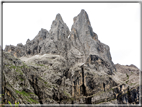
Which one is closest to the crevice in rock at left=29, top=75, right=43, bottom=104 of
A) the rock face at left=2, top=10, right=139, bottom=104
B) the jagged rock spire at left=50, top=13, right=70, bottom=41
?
the rock face at left=2, top=10, right=139, bottom=104

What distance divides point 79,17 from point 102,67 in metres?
78.8

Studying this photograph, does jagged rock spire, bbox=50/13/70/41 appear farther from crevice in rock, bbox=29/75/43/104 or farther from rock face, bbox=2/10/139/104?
crevice in rock, bbox=29/75/43/104

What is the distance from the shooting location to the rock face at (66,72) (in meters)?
84.1

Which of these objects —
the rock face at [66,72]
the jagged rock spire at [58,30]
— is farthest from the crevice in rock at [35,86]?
the jagged rock spire at [58,30]

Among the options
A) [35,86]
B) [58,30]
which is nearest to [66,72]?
[35,86]

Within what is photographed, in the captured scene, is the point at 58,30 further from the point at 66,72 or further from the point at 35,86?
the point at 35,86

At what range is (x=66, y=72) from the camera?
128500mm

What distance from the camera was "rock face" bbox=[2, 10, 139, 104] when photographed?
8406cm

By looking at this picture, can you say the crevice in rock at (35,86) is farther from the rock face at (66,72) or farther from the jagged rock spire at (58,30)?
the jagged rock spire at (58,30)

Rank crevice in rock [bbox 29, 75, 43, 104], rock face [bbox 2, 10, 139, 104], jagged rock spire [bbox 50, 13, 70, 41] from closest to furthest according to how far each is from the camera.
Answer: rock face [bbox 2, 10, 139, 104] < crevice in rock [bbox 29, 75, 43, 104] < jagged rock spire [bbox 50, 13, 70, 41]

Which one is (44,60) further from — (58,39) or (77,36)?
(77,36)

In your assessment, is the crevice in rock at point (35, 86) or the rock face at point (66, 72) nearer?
the rock face at point (66, 72)

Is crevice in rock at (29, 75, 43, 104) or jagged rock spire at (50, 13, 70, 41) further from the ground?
jagged rock spire at (50, 13, 70, 41)

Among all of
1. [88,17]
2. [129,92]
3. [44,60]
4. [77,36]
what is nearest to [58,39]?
[77,36]
